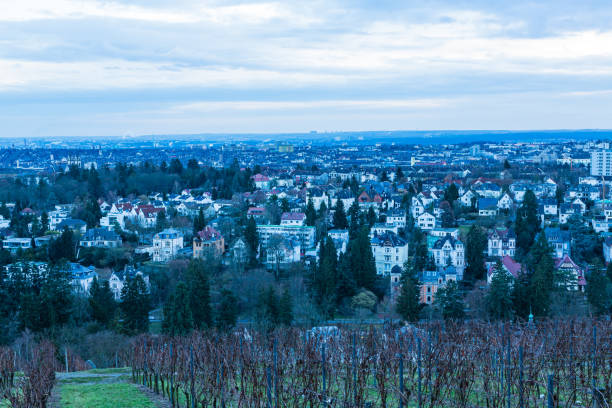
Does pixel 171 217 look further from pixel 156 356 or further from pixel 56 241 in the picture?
pixel 156 356

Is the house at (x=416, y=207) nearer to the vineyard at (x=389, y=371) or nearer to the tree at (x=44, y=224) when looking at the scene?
the tree at (x=44, y=224)

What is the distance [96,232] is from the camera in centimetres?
3894

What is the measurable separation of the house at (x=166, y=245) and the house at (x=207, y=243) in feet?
3.77

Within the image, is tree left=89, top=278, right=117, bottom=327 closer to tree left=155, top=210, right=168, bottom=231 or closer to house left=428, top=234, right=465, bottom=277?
house left=428, top=234, right=465, bottom=277

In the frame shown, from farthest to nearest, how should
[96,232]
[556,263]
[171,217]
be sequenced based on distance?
[171,217] < [96,232] < [556,263]

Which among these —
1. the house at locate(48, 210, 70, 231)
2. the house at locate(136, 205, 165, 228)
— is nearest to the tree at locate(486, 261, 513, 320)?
the house at locate(136, 205, 165, 228)

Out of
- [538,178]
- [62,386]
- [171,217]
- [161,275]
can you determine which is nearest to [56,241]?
[161,275]

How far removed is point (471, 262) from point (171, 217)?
2213 centimetres

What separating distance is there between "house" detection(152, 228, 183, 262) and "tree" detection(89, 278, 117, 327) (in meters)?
10.1

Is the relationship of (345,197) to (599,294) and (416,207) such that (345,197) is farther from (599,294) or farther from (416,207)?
(599,294)

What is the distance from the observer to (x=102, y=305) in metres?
24.7

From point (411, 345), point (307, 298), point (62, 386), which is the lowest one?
point (307, 298)

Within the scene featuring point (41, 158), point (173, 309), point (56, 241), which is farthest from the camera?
point (41, 158)

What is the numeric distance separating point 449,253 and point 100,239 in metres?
19.4
